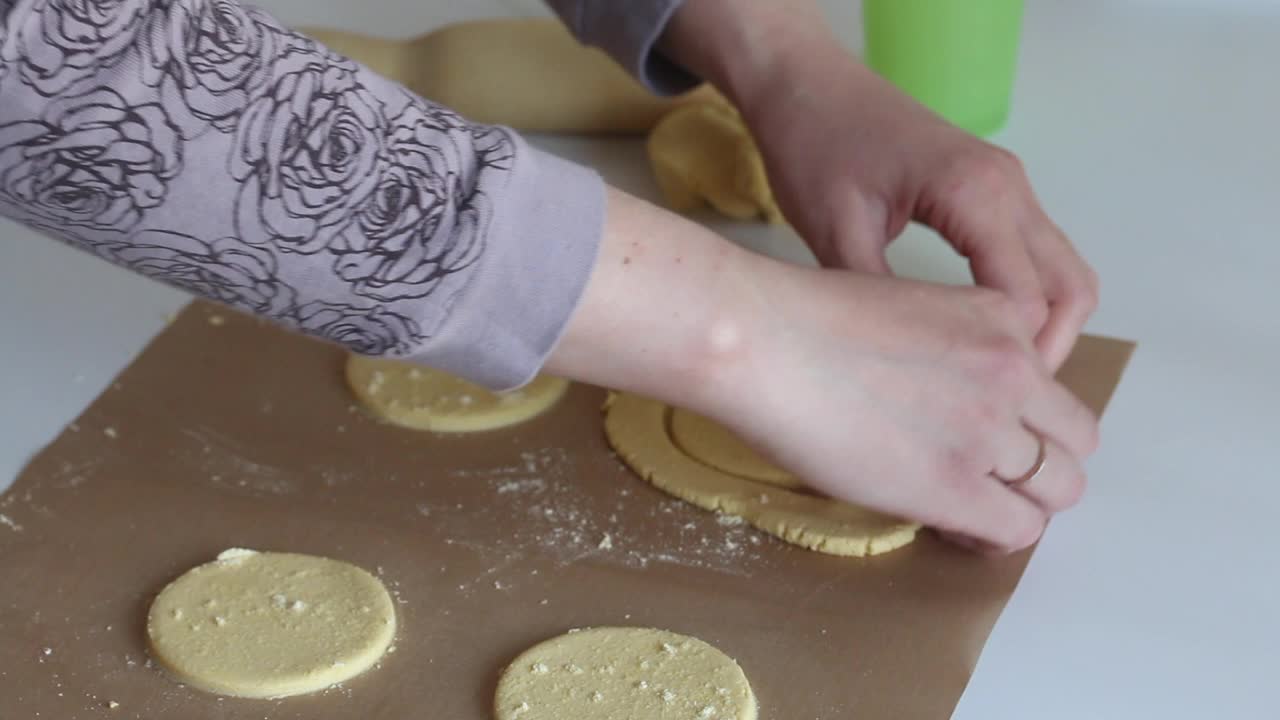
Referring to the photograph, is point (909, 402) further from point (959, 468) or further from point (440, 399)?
point (440, 399)

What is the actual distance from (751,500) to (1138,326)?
374mm

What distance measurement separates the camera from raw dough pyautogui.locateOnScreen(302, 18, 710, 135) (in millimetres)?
1344

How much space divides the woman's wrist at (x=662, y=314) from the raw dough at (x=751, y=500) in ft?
0.50

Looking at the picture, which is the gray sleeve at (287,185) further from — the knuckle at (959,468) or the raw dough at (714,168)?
the raw dough at (714,168)

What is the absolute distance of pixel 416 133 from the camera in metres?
0.70

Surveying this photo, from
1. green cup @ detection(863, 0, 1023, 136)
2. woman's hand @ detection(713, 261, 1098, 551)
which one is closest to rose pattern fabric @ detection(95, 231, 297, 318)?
woman's hand @ detection(713, 261, 1098, 551)

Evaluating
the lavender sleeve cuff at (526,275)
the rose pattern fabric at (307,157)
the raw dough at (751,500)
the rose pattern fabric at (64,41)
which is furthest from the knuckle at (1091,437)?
the rose pattern fabric at (64,41)

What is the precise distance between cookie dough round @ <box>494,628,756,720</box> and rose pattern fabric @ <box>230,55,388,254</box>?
10.9 inches

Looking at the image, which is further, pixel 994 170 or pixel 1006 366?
pixel 994 170

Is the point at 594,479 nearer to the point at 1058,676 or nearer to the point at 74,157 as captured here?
the point at 1058,676

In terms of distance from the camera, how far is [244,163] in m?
0.65

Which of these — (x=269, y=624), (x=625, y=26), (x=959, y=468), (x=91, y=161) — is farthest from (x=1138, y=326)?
(x=91, y=161)

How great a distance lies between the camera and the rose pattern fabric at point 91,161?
0.61 meters

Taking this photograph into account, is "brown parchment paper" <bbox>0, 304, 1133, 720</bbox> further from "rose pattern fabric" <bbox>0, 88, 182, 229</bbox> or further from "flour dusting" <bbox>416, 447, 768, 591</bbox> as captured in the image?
"rose pattern fabric" <bbox>0, 88, 182, 229</bbox>
